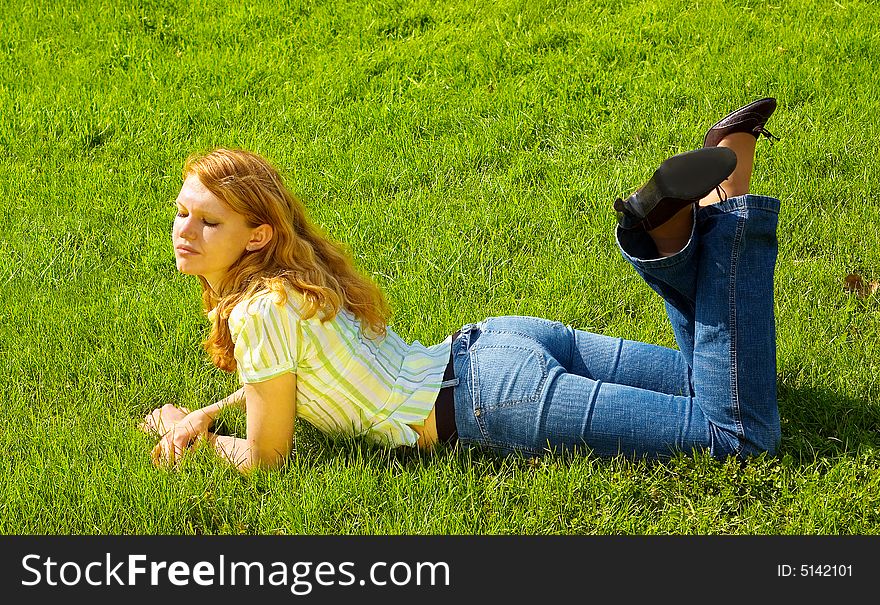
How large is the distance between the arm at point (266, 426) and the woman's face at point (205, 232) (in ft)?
1.40

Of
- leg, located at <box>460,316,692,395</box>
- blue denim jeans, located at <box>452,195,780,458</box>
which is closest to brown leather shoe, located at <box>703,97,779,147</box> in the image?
blue denim jeans, located at <box>452,195,780,458</box>

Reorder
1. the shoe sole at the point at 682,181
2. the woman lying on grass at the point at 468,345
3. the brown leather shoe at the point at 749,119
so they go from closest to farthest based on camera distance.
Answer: the shoe sole at the point at 682,181
the woman lying on grass at the point at 468,345
the brown leather shoe at the point at 749,119

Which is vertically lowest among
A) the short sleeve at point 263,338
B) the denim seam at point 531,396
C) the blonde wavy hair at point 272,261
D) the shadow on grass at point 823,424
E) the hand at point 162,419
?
the shadow on grass at point 823,424

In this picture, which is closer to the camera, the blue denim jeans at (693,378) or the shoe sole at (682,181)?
the shoe sole at (682,181)

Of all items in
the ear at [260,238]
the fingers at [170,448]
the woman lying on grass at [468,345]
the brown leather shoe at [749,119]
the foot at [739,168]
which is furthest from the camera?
the brown leather shoe at [749,119]

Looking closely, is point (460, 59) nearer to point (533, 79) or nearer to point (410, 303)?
point (533, 79)

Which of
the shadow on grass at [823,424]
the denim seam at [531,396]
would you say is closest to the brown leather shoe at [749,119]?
the shadow on grass at [823,424]

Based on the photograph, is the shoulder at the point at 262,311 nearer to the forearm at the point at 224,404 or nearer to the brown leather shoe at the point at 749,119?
the forearm at the point at 224,404

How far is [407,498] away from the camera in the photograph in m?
3.06

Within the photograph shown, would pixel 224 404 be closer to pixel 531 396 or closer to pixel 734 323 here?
pixel 531 396

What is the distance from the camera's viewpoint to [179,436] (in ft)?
10.9

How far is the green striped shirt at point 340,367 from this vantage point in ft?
9.72

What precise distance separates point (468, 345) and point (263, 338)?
0.72 metres

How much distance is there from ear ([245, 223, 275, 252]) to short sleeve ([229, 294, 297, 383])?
22 cm
